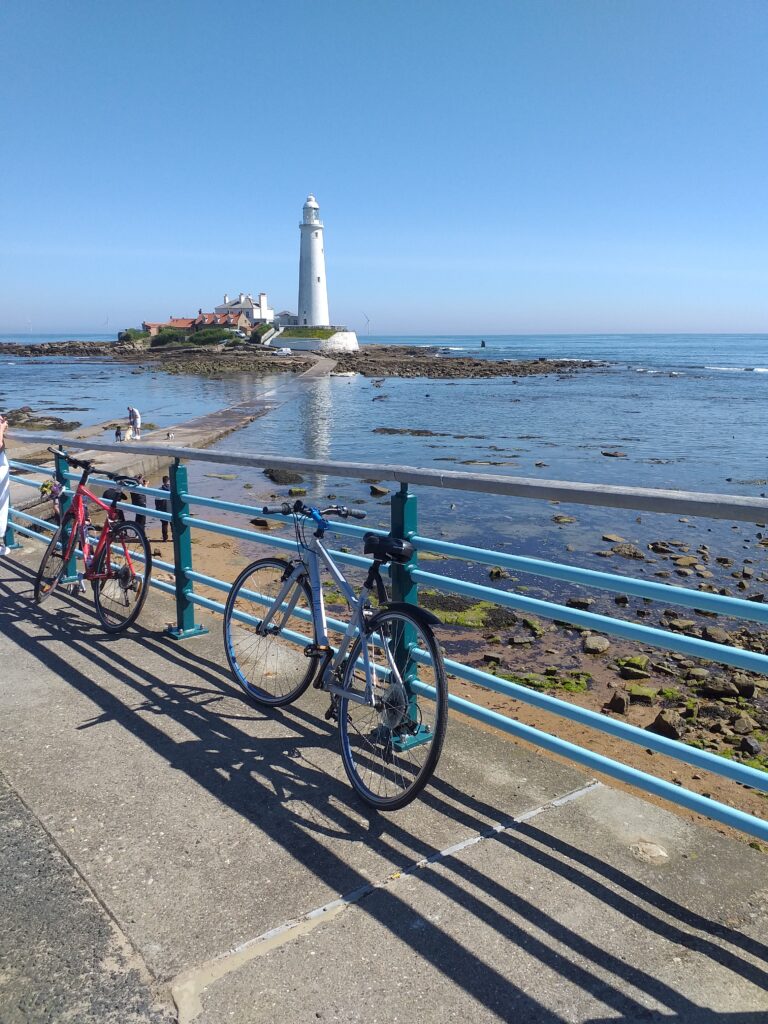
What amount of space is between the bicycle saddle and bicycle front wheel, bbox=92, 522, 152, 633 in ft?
8.50

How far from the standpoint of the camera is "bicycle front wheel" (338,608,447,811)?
346 centimetres

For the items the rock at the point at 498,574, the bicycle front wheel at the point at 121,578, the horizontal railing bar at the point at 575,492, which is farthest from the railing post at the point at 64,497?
the rock at the point at 498,574

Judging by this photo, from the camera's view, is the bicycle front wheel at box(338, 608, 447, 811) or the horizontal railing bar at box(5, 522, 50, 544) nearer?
the bicycle front wheel at box(338, 608, 447, 811)

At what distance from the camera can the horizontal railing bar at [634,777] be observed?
2.74 metres

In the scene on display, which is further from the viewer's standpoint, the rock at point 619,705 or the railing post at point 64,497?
the rock at point 619,705

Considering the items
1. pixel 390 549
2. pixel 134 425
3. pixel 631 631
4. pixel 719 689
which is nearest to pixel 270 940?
pixel 390 549

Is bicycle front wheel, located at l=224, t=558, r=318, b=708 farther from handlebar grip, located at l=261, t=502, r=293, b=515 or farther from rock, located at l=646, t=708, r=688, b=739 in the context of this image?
rock, located at l=646, t=708, r=688, b=739

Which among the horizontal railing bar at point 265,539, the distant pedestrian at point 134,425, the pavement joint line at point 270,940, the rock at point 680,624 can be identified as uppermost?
the horizontal railing bar at point 265,539

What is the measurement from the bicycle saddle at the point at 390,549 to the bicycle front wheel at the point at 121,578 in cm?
259

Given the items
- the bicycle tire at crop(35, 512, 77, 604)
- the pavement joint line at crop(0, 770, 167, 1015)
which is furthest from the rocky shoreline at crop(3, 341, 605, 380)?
the pavement joint line at crop(0, 770, 167, 1015)

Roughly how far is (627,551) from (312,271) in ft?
309

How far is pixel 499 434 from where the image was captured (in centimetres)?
3491

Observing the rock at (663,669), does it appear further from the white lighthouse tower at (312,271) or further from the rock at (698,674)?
the white lighthouse tower at (312,271)

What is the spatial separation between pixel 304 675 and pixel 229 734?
0.50 meters
